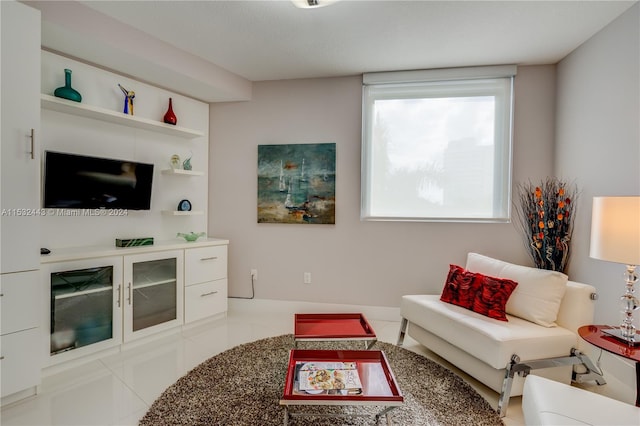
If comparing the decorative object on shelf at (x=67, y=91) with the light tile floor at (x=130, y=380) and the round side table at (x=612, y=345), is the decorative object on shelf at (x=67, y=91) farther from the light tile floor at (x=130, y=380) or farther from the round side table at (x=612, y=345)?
the round side table at (x=612, y=345)

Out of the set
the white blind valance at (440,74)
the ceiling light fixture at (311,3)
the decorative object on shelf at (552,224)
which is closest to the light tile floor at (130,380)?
the decorative object on shelf at (552,224)

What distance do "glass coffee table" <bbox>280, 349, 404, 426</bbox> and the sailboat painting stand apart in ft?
5.97

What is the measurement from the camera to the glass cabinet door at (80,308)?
7.34ft

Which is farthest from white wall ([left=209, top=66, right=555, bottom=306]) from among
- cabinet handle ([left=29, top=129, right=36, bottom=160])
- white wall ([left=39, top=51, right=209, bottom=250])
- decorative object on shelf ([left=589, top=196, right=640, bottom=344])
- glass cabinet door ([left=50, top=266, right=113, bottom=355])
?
cabinet handle ([left=29, top=129, right=36, bottom=160])

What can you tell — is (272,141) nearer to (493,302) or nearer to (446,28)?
(446,28)

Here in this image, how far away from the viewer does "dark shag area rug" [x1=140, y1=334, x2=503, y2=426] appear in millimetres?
1778

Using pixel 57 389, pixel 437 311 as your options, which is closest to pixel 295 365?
pixel 437 311

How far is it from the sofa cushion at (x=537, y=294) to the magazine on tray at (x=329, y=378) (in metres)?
1.32

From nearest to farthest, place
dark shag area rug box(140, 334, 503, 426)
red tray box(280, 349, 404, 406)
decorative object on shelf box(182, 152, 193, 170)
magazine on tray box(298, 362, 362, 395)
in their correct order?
red tray box(280, 349, 404, 406), magazine on tray box(298, 362, 362, 395), dark shag area rug box(140, 334, 503, 426), decorative object on shelf box(182, 152, 193, 170)

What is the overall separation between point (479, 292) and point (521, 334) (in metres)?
0.45

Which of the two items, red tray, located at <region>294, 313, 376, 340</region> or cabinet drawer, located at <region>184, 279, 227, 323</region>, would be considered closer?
red tray, located at <region>294, 313, 376, 340</region>

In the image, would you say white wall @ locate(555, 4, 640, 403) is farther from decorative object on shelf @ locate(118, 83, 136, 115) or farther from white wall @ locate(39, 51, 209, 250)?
decorative object on shelf @ locate(118, 83, 136, 115)

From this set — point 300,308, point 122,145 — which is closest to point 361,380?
point 300,308

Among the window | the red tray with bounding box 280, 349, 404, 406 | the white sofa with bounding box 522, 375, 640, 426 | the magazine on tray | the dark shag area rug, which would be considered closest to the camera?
the white sofa with bounding box 522, 375, 640, 426
